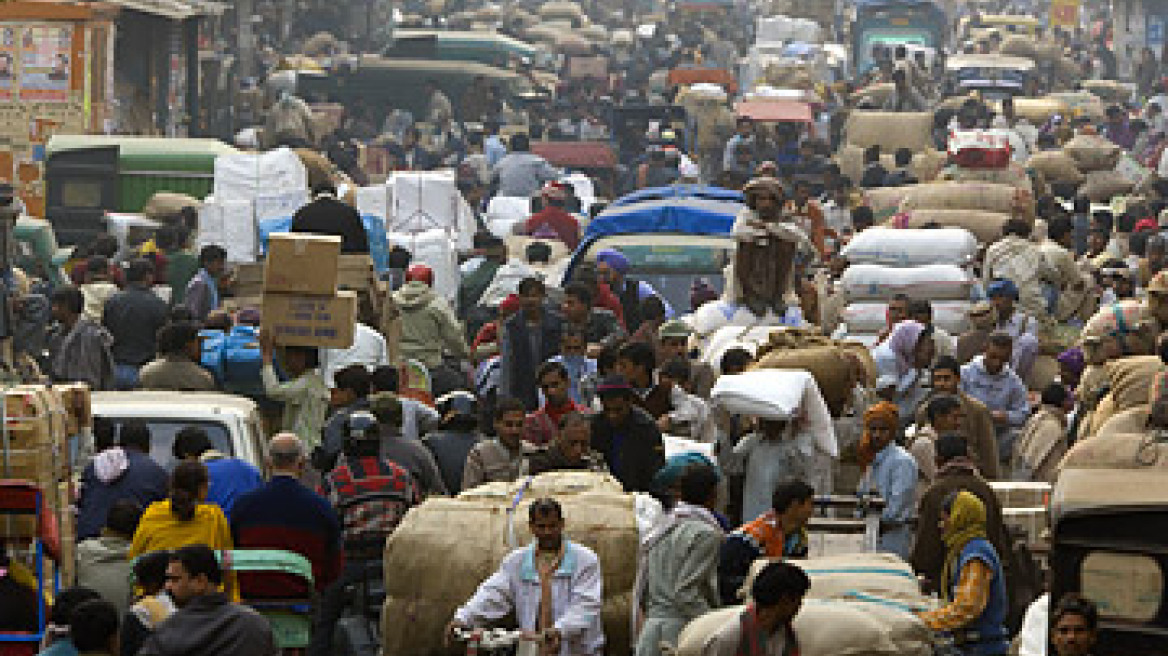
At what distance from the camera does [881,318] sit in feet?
63.7

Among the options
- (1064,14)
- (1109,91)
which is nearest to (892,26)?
(1109,91)

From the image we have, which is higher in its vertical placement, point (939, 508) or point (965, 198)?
point (965, 198)

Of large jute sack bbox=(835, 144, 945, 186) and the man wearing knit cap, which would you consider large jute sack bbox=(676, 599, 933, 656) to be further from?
large jute sack bbox=(835, 144, 945, 186)

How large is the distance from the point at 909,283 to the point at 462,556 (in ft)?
27.4

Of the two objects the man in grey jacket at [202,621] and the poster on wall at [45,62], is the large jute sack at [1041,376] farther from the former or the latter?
the poster on wall at [45,62]

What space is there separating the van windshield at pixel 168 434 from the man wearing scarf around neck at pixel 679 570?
2.69 metres

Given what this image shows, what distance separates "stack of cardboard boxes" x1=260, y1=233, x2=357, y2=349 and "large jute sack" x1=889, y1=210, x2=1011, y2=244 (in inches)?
307

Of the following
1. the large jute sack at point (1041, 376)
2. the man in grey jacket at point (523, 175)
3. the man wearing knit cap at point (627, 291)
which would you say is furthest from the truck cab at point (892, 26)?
the large jute sack at point (1041, 376)

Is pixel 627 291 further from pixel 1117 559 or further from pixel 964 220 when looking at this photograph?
pixel 1117 559

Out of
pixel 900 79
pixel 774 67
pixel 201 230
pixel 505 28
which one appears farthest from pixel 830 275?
pixel 505 28

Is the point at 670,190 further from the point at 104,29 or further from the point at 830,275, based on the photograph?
the point at 104,29

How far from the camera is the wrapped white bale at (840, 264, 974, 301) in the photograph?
19641 mm

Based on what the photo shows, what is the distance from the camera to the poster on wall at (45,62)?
29141 millimetres

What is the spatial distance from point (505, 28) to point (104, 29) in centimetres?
2825
